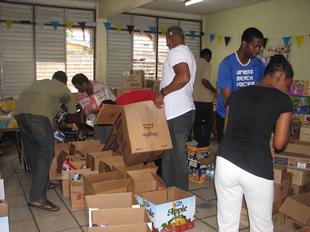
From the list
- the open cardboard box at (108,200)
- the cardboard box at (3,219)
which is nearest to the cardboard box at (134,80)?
the open cardboard box at (108,200)

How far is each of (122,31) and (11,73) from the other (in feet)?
8.15

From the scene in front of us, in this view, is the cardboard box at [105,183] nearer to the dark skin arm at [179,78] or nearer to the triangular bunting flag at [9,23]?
the dark skin arm at [179,78]

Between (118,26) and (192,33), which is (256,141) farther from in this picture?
(192,33)

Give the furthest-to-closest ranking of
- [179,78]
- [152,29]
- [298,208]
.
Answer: [152,29]
[179,78]
[298,208]

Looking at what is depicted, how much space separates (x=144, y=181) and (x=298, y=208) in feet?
4.26

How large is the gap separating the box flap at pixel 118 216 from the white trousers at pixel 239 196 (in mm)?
634

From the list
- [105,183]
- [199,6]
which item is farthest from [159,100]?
[199,6]

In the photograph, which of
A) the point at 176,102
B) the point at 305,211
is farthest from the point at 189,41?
the point at 305,211

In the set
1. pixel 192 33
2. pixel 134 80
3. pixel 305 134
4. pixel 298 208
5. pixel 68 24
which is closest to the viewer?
pixel 298 208

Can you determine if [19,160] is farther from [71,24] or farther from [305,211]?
[305,211]

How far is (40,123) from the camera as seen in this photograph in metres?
3.01

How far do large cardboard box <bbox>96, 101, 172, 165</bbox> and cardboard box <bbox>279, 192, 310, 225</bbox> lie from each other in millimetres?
1063

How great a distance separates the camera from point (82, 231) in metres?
2.68

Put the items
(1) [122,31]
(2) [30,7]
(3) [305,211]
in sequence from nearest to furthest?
(3) [305,211], (2) [30,7], (1) [122,31]
